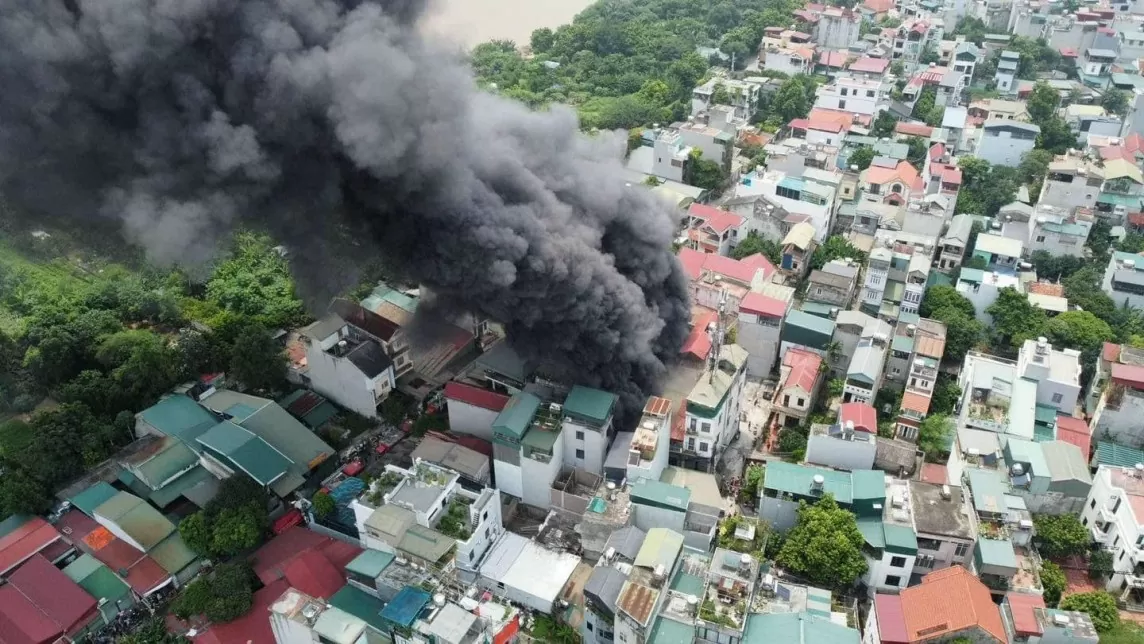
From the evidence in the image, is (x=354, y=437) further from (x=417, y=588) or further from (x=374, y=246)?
(x=417, y=588)

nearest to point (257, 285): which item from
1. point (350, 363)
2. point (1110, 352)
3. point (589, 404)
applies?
point (350, 363)

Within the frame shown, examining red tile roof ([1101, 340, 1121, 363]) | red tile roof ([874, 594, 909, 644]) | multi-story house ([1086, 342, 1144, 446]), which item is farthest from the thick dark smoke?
red tile roof ([1101, 340, 1121, 363])

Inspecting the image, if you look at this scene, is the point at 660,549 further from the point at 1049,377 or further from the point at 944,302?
the point at 944,302

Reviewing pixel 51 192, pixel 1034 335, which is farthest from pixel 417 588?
pixel 1034 335

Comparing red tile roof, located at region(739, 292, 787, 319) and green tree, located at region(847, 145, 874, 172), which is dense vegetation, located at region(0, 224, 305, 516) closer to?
red tile roof, located at region(739, 292, 787, 319)

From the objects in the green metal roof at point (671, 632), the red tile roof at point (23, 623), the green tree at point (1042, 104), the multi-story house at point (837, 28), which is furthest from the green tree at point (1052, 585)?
the multi-story house at point (837, 28)
